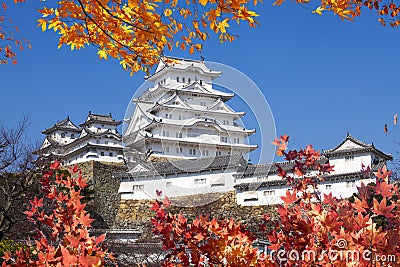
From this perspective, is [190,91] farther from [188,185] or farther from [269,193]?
[269,193]

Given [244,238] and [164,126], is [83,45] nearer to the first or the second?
[244,238]

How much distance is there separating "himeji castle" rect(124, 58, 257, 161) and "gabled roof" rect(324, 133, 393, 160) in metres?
8.40

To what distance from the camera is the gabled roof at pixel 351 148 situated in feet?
70.1

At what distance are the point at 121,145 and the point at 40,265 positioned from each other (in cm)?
3090

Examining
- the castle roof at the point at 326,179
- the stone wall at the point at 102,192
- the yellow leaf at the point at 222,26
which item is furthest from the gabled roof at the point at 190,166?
the yellow leaf at the point at 222,26

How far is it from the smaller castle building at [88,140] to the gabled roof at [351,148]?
15.5 m

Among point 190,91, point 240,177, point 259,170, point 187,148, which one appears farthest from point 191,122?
point 259,170

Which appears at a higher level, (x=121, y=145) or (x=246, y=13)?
(x=121, y=145)

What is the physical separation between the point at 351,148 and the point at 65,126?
22.6 meters

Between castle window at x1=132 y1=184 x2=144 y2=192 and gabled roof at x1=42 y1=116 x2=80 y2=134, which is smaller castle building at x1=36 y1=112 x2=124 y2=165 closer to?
gabled roof at x1=42 y1=116 x2=80 y2=134

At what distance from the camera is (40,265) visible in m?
2.15

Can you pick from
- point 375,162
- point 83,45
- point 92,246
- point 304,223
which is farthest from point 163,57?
point 375,162

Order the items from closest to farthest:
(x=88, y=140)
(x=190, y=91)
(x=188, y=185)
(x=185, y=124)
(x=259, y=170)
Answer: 1. (x=259, y=170)
2. (x=188, y=185)
3. (x=185, y=124)
4. (x=190, y=91)
5. (x=88, y=140)

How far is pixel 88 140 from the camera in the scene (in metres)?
32.3
